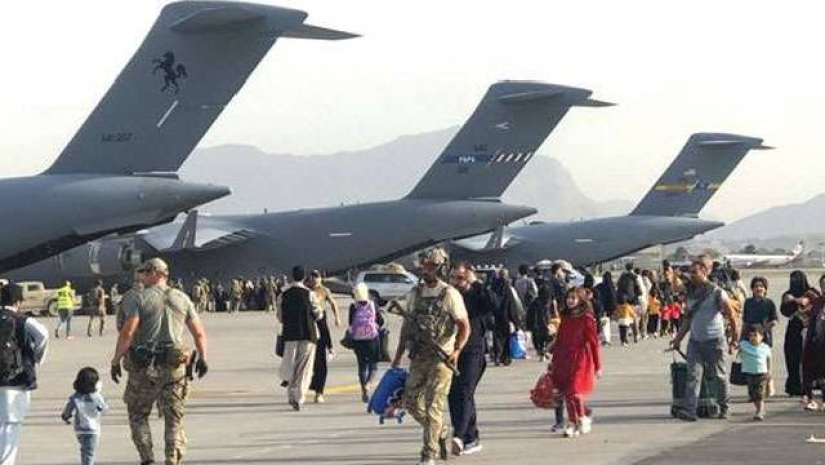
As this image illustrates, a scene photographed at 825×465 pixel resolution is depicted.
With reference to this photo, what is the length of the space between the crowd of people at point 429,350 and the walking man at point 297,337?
0.01m

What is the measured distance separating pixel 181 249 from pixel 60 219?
898 inches

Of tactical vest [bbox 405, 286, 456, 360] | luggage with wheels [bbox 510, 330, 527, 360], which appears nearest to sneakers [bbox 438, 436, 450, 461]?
tactical vest [bbox 405, 286, 456, 360]

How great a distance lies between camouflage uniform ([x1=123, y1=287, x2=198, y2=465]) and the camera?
1234 cm

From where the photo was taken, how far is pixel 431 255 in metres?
13.2

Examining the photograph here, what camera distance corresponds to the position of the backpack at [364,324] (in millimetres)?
19812

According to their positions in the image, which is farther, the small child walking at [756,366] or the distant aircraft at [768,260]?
the distant aircraft at [768,260]

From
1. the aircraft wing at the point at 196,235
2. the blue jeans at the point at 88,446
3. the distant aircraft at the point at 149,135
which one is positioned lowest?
the blue jeans at the point at 88,446

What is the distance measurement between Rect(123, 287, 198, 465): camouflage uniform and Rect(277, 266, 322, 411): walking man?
6.12m

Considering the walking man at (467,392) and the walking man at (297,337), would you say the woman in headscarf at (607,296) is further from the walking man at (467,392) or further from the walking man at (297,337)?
the walking man at (467,392)

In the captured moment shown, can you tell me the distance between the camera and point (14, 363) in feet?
37.8

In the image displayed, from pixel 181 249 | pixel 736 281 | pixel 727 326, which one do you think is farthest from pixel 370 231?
pixel 727 326

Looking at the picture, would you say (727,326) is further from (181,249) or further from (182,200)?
(181,249)

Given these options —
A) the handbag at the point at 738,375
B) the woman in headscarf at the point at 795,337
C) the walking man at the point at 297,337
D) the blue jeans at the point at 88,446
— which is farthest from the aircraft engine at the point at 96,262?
the blue jeans at the point at 88,446

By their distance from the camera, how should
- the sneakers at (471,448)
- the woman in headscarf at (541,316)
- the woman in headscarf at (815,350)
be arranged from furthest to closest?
the woman in headscarf at (541,316) < the woman in headscarf at (815,350) < the sneakers at (471,448)
